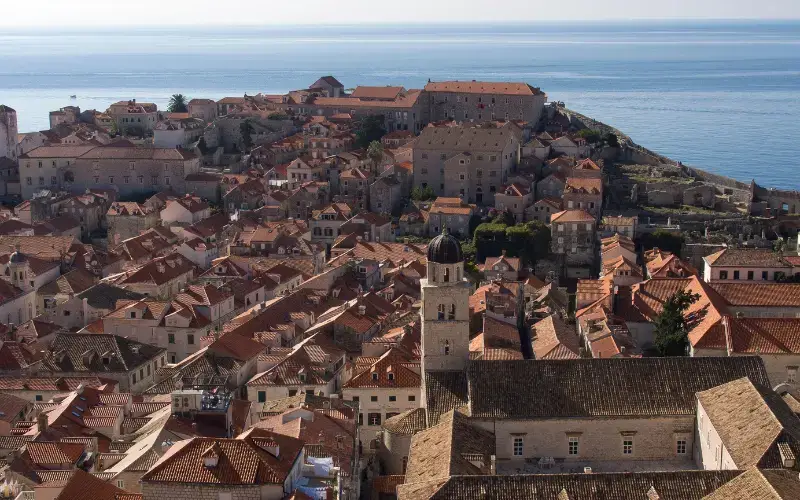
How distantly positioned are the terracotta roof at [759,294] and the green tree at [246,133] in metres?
48.3

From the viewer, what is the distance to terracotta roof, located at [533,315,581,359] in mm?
35906

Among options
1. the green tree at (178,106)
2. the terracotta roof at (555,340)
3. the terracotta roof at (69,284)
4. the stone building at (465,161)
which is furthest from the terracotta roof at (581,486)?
the green tree at (178,106)

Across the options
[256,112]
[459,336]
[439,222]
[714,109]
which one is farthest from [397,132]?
[714,109]

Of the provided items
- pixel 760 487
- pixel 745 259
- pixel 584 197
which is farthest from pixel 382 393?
pixel 584 197

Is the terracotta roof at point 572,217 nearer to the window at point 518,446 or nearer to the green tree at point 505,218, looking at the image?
the green tree at point 505,218

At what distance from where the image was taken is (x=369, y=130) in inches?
3292

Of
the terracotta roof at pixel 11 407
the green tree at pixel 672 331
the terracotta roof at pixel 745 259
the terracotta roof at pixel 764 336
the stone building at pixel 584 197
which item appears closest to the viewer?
the terracotta roof at pixel 11 407

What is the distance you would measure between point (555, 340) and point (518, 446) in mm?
9070

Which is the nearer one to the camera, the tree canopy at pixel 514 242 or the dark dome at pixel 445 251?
the dark dome at pixel 445 251

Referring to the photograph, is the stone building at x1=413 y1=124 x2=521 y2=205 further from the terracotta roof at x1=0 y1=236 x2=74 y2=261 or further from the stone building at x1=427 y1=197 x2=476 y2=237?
the terracotta roof at x1=0 y1=236 x2=74 y2=261

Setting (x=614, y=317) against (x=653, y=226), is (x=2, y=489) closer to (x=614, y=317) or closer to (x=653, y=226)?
(x=614, y=317)

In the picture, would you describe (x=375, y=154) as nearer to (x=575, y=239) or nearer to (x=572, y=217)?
(x=572, y=217)

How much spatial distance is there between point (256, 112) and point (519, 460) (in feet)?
212

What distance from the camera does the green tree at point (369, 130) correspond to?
82.4m
